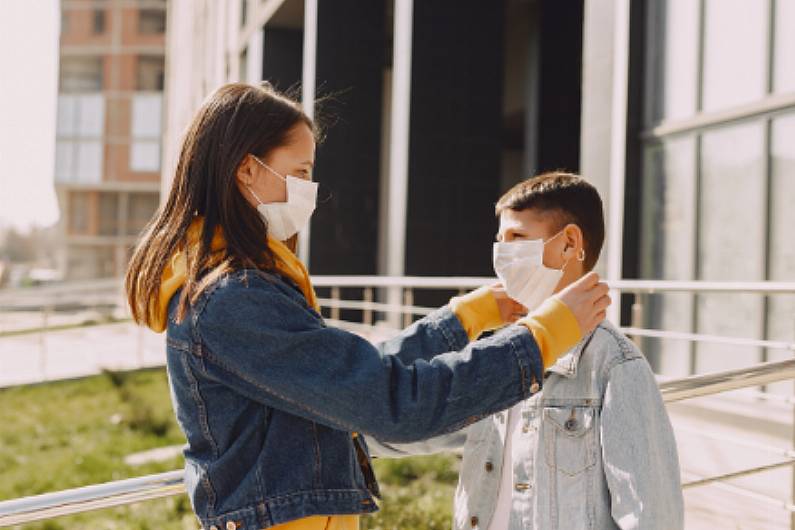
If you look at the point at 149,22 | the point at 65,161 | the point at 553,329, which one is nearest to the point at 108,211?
the point at 65,161

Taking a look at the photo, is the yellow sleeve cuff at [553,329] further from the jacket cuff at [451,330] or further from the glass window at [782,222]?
the glass window at [782,222]

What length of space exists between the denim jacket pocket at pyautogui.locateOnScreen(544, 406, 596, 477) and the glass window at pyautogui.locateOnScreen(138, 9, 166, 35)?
4918 cm

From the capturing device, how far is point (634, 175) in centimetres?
782

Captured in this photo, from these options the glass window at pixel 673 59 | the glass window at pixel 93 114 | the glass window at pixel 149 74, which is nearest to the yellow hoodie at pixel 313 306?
the glass window at pixel 673 59

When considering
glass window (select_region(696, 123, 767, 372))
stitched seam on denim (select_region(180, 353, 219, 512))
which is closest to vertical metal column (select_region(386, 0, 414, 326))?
glass window (select_region(696, 123, 767, 372))

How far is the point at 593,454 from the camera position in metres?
1.65

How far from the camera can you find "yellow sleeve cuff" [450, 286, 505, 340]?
190cm

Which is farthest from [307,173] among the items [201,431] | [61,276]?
[61,276]

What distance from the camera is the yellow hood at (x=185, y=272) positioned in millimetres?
1423

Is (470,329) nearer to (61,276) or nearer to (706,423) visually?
(706,423)

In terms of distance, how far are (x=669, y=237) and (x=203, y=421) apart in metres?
6.96

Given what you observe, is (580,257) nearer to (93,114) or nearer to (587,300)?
(587,300)

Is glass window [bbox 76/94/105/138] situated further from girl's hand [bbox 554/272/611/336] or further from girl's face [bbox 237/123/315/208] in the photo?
girl's hand [bbox 554/272/611/336]

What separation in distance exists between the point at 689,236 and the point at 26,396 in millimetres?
7643
